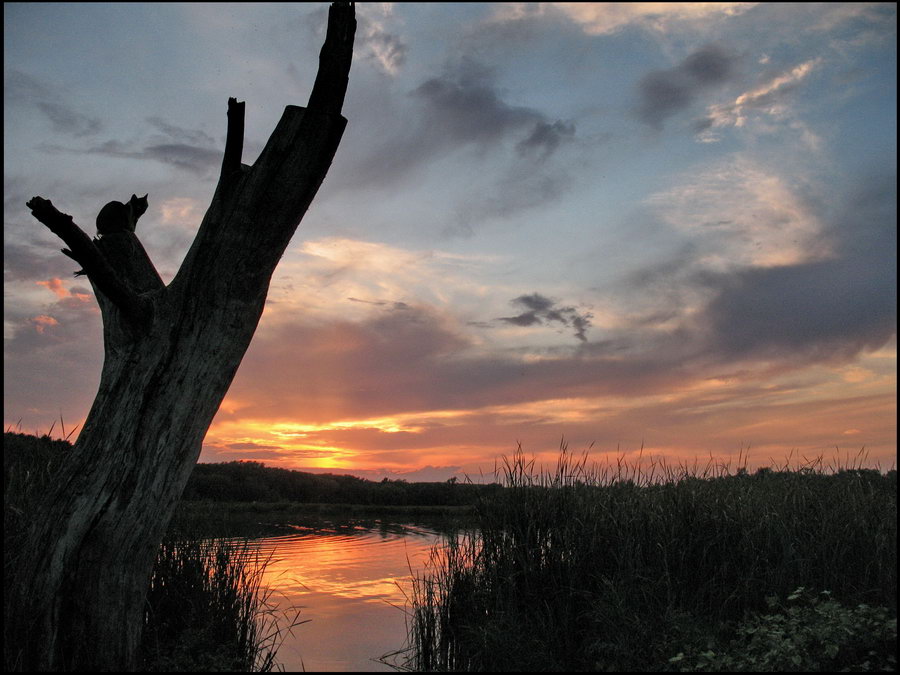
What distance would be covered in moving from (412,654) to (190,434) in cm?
419

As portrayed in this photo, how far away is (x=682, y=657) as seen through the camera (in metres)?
5.49

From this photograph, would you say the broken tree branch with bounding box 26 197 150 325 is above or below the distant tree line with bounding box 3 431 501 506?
above

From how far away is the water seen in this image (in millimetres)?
7441

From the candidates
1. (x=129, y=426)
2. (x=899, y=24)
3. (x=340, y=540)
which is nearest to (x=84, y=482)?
(x=129, y=426)

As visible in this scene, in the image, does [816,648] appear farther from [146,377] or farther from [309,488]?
[309,488]

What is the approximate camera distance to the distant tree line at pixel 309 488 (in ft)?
88.4

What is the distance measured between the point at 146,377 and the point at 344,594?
20.7 ft

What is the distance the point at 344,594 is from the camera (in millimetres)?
10156

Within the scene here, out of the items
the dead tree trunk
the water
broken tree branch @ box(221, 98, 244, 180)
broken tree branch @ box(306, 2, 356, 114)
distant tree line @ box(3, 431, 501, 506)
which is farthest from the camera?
distant tree line @ box(3, 431, 501, 506)

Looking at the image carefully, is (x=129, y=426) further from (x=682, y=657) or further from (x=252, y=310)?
Answer: (x=682, y=657)

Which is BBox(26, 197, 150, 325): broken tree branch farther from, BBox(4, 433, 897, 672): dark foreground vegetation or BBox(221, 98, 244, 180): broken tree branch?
BBox(4, 433, 897, 672): dark foreground vegetation

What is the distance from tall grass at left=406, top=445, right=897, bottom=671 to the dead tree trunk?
3.68m

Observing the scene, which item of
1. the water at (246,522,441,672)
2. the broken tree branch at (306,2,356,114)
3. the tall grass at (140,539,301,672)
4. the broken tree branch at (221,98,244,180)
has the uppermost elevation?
the broken tree branch at (306,2,356,114)

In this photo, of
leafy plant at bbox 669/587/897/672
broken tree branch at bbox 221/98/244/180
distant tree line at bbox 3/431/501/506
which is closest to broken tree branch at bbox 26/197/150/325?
broken tree branch at bbox 221/98/244/180
